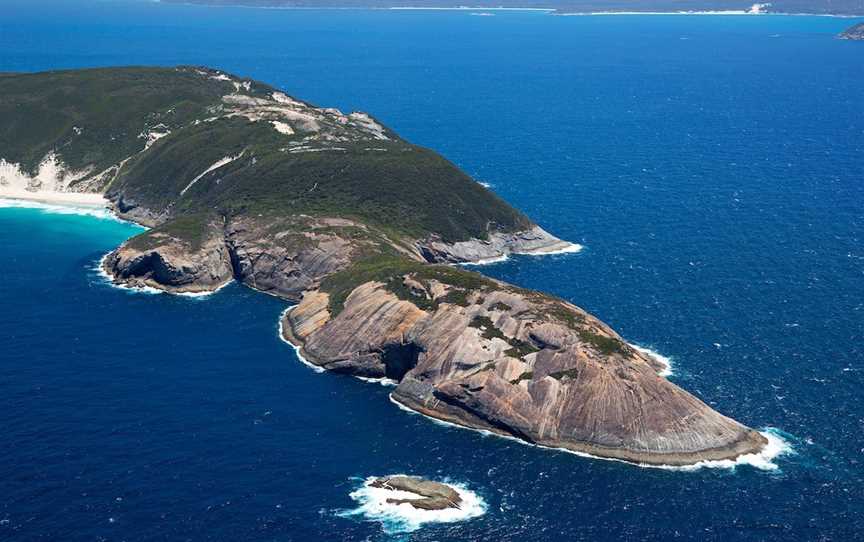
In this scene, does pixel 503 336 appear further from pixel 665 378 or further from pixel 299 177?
pixel 299 177

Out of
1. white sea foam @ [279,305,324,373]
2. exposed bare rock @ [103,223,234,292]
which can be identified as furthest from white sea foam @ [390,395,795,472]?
exposed bare rock @ [103,223,234,292]

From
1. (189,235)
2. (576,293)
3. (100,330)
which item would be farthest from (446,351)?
(189,235)

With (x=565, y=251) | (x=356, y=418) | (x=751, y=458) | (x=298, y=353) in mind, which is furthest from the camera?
(x=565, y=251)

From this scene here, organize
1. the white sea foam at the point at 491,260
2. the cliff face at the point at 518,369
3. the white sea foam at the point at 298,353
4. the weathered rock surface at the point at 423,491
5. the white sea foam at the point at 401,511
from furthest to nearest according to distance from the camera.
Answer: the white sea foam at the point at 491,260, the white sea foam at the point at 298,353, the cliff face at the point at 518,369, the weathered rock surface at the point at 423,491, the white sea foam at the point at 401,511

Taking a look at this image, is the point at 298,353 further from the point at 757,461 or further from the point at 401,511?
the point at 757,461

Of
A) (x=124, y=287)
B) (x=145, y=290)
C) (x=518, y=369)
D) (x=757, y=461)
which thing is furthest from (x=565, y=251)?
(x=757, y=461)

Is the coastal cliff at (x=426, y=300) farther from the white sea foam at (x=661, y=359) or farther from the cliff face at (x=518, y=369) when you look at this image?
the white sea foam at (x=661, y=359)

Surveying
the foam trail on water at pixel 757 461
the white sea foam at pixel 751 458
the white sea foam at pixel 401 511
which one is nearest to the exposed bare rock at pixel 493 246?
the white sea foam at pixel 751 458
